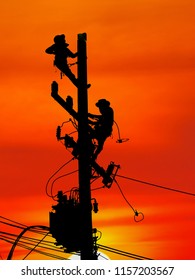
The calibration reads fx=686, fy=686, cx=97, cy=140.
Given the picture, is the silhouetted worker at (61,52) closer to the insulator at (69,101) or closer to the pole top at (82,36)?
the pole top at (82,36)

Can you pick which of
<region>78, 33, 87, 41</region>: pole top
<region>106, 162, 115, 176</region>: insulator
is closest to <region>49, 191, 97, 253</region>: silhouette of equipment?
<region>106, 162, 115, 176</region>: insulator

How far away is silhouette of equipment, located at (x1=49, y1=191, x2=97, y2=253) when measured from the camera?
13906mm

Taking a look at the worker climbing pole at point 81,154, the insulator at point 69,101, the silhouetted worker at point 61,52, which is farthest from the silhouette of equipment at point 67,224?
the silhouetted worker at point 61,52

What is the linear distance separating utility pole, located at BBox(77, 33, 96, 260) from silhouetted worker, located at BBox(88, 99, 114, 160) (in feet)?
1.10

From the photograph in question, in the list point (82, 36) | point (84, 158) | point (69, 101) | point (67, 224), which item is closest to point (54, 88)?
point (69, 101)

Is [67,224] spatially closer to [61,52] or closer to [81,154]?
[81,154]

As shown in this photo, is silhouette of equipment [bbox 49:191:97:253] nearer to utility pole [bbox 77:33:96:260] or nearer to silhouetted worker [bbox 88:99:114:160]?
utility pole [bbox 77:33:96:260]

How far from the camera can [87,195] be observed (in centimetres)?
1354

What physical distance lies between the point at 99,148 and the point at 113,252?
8.80 feet

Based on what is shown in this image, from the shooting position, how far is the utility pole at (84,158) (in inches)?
534
